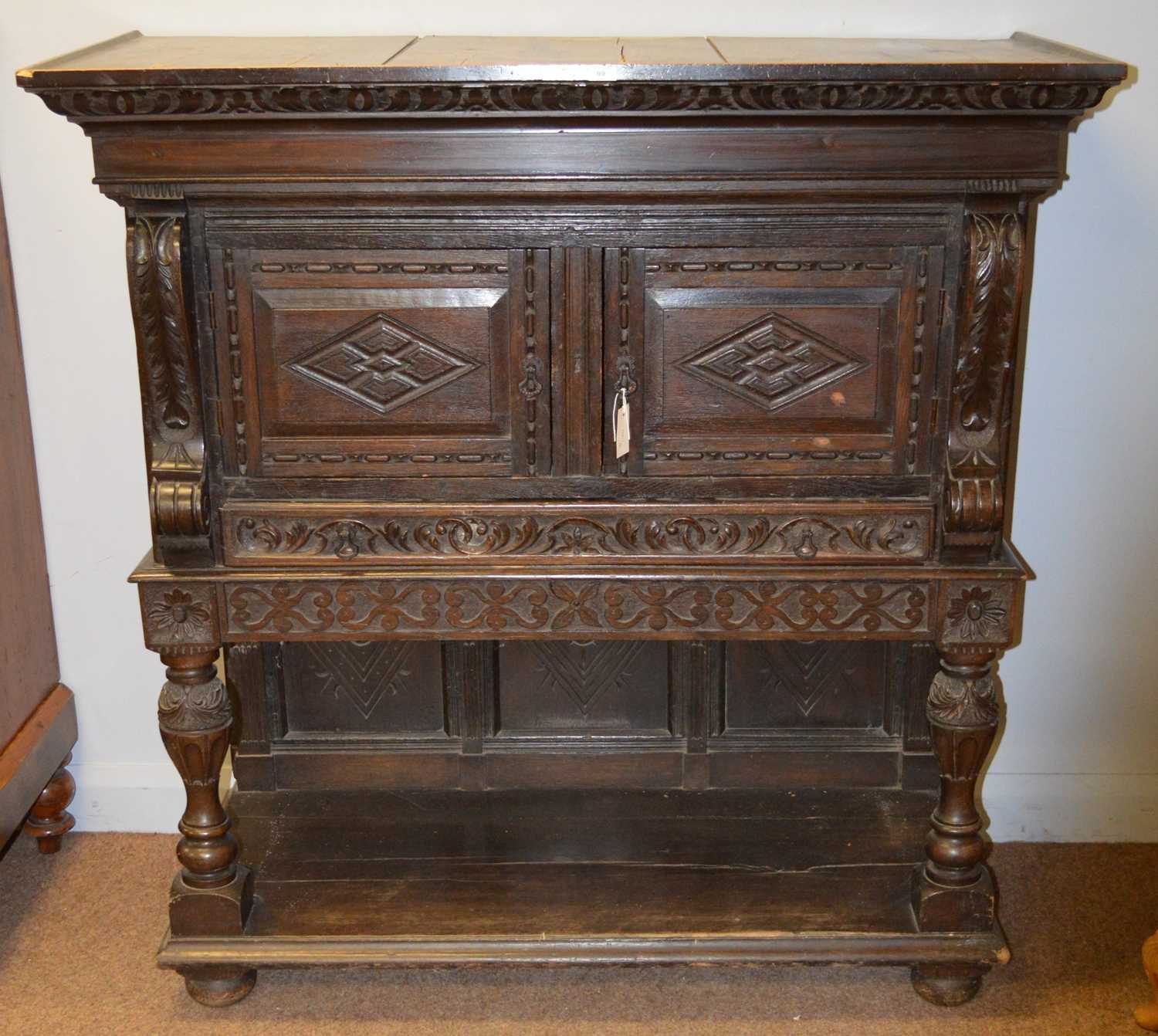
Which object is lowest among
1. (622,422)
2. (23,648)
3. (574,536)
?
(23,648)

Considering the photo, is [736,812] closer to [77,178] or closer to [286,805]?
[286,805]

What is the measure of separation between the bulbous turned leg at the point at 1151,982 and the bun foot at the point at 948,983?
9.8 inches

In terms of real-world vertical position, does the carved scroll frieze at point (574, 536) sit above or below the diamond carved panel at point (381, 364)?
below

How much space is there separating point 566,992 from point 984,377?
1188 millimetres

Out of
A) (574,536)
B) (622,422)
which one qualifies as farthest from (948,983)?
(622,422)

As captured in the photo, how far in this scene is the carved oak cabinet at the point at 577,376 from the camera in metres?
1.84

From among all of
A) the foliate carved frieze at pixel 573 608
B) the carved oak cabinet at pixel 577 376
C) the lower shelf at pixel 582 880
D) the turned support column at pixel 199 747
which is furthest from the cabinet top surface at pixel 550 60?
the lower shelf at pixel 582 880

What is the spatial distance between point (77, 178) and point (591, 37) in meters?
0.89

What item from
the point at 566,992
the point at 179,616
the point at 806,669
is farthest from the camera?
the point at 806,669

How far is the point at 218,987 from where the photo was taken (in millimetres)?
2289

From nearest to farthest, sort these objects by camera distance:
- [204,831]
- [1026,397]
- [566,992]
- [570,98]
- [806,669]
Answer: [570,98], [204,831], [566,992], [1026,397], [806,669]

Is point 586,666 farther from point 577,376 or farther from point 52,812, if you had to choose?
point 52,812

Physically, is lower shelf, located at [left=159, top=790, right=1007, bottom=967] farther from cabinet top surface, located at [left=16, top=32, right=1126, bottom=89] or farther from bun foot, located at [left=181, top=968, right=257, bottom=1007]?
cabinet top surface, located at [left=16, top=32, right=1126, bottom=89]

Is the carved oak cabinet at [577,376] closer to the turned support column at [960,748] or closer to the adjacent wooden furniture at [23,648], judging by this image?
the turned support column at [960,748]
